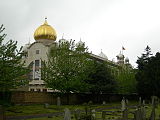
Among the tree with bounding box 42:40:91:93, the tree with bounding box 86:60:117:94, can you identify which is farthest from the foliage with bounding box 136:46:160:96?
the tree with bounding box 42:40:91:93

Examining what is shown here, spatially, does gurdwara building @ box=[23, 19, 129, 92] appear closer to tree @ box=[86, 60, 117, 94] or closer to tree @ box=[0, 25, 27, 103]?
tree @ box=[86, 60, 117, 94]

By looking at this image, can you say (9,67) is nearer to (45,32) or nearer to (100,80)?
(100,80)

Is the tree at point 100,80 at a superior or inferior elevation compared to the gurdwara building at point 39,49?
inferior

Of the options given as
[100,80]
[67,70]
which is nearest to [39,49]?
[100,80]

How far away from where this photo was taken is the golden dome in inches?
2589

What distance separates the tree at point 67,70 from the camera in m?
41.9

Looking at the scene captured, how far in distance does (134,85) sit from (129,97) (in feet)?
14.1

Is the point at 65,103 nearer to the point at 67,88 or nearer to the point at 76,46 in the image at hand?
the point at 67,88

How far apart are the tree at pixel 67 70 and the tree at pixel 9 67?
16.3 meters

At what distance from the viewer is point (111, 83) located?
48.0 m

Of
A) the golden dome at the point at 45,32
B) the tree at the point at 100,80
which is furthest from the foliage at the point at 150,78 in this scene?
the golden dome at the point at 45,32

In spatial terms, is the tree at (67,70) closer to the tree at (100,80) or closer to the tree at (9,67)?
the tree at (100,80)

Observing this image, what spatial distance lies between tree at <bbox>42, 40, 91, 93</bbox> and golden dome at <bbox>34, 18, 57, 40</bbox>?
2062 cm

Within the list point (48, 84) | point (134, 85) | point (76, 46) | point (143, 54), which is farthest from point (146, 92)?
point (48, 84)
